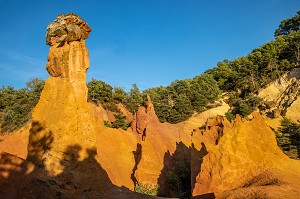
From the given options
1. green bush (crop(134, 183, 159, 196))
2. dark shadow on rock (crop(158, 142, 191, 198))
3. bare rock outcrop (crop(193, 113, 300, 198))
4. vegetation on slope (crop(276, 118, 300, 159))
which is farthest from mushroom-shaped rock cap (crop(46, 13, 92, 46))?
vegetation on slope (crop(276, 118, 300, 159))

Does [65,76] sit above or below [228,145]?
above

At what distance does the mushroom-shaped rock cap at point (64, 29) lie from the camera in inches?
645

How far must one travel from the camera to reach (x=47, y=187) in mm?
13297

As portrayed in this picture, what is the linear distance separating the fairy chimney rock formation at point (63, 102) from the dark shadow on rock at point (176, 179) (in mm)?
13009

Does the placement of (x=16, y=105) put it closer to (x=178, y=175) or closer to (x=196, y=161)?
(x=178, y=175)

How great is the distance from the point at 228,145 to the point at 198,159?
21.4 ft

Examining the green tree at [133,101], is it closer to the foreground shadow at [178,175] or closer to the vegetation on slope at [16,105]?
the vegetation on slope at [16,105]

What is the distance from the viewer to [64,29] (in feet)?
54.3

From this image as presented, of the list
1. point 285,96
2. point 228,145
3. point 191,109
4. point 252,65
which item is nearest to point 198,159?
point 228,145

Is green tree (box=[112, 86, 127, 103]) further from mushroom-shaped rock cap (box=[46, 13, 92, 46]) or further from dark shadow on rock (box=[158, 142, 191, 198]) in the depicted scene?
mushroom-shaped rock cap (box=[46, 13, 92, 46])

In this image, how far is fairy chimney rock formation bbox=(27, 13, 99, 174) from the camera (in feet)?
47.3

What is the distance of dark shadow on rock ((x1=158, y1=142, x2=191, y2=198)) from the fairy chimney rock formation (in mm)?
13009

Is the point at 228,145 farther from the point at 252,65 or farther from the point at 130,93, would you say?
the point at 130,93

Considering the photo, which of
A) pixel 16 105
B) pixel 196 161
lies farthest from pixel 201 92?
pixel 196 161
